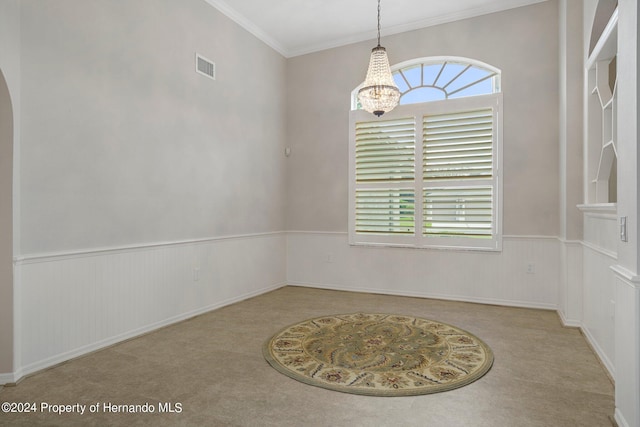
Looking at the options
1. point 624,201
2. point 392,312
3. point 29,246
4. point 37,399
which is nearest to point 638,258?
point 624,201

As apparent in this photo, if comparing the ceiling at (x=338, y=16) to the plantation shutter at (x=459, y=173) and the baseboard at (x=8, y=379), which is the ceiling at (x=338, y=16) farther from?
the baseboard at (x=8, y=379)

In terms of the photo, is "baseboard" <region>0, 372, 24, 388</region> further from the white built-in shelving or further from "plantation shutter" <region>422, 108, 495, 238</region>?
the white built-in shelving

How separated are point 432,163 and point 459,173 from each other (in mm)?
367

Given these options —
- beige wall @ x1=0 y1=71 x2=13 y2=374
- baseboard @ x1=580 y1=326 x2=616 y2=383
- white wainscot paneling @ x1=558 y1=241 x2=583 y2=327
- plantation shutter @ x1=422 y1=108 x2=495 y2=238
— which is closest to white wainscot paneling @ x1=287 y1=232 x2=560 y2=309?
plantation shutter @ x1=422 y1=108 x2=495 y2=238

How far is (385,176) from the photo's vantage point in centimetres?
544

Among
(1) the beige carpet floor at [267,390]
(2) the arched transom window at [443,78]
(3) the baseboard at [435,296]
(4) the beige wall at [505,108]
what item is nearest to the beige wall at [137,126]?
(4) the beige wall at [505,108]

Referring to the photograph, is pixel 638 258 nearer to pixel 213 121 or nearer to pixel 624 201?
pixel 624 201

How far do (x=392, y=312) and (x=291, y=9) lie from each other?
3849 mm

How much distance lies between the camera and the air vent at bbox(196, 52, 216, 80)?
14.3ft

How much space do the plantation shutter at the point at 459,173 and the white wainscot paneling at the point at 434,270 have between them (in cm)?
36

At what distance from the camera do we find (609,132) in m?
3.31

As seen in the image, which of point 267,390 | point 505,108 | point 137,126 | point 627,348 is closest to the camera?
point 627,348

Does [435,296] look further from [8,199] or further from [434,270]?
[8,199]

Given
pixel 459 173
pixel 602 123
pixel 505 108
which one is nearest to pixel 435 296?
pixel 459 173
